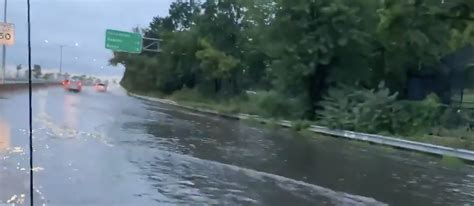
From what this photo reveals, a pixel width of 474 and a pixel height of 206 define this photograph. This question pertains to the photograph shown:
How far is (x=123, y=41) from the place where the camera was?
59750 mm

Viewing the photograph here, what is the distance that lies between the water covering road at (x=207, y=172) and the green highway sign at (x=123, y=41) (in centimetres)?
3573

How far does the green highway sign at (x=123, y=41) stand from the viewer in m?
58.9

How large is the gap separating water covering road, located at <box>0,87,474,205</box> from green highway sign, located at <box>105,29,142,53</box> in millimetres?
35725

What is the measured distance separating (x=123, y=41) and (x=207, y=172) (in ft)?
154

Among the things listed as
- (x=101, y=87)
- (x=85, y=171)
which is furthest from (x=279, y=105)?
(x=101, y=87)

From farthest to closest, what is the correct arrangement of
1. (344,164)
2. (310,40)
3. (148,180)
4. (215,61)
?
(215,61)
(310,40)
(344,164)
(148,180)

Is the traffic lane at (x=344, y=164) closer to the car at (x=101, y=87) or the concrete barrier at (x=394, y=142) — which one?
the concrete barrier at (x=394, y=142)

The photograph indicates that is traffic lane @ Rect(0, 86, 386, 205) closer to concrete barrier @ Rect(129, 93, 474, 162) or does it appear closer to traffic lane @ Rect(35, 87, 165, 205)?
traffic lane @ Rect(35, 87, 165, 205)

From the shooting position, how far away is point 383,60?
39781mm

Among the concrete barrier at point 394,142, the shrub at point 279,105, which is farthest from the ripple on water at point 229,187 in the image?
the shrub at point 279,105

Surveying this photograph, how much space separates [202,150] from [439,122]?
50.4 ft

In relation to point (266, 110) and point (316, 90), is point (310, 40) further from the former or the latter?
point (266, 110)

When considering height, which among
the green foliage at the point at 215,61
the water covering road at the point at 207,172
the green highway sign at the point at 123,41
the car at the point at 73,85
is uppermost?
the green highway sign at the point at 123,41

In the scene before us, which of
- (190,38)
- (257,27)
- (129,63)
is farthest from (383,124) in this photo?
(129,63)
